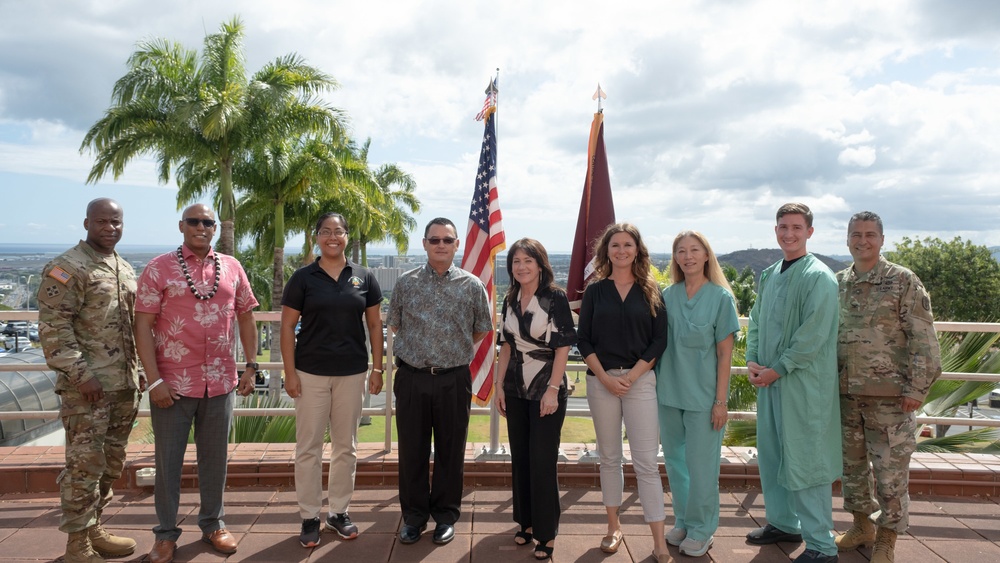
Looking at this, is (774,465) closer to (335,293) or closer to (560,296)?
(560,296)

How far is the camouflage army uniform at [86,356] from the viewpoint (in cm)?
308

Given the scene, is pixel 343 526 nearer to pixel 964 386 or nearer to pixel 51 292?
pixel 51 292

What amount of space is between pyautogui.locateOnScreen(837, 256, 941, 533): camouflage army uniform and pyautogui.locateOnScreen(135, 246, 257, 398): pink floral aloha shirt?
339cm

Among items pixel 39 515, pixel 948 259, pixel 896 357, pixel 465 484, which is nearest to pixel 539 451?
pixel 465 484

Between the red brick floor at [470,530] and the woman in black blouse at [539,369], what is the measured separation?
0.37 metres

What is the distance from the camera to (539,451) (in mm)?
3354

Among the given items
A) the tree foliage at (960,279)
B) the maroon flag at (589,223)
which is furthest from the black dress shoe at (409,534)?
the tree foliage at (960,279)

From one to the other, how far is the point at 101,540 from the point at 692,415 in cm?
321

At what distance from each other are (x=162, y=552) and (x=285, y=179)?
2533 centimetres

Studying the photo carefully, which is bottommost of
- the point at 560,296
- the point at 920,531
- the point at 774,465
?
the point at 920,531

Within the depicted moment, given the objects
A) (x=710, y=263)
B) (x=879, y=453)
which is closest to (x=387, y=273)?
(x=710, y=263)

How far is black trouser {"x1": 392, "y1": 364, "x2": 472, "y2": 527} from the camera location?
350 centimetres

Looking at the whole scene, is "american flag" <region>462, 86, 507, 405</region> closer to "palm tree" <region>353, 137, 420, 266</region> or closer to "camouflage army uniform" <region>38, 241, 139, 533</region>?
"camouflage army uniform" <region>38, 241, 139, 533</region>

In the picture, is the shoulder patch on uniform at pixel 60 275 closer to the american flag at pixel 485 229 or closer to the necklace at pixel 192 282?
the necklace at pixel 192 282
